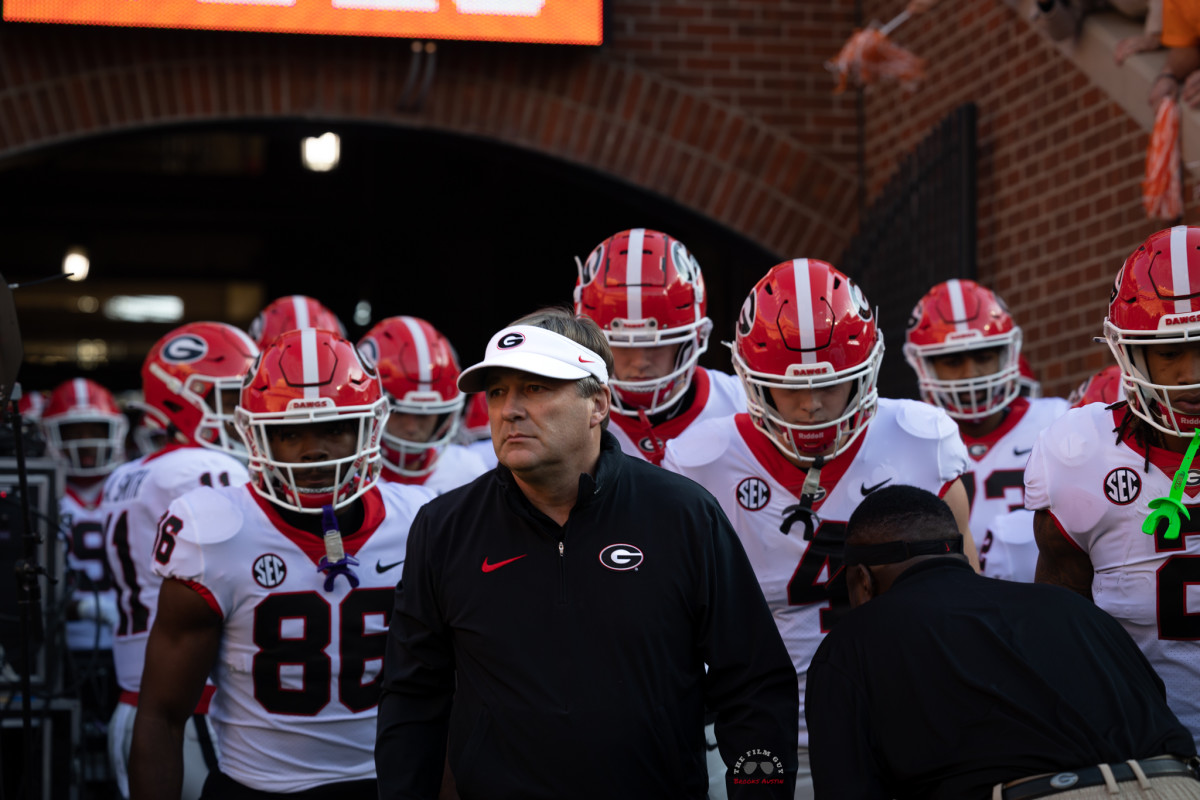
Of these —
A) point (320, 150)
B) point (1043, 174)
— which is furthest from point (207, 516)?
point (320, 150)

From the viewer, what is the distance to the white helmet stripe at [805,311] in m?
3.91

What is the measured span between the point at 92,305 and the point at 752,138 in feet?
28.8

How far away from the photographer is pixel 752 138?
950 cm

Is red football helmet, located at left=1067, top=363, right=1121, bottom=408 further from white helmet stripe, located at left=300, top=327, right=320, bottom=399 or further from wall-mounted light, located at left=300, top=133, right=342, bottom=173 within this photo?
wall-mounted light, located at left=300, top=133, right=342, bottom=173

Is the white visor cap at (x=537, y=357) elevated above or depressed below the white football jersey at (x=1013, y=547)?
above

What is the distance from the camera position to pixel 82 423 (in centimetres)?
926

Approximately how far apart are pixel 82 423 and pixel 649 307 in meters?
5.70

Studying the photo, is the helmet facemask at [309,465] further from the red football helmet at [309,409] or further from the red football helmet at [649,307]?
the red football helmet at [649,307]

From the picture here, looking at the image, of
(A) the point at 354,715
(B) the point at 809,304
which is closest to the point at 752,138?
(B) the point at 809,304

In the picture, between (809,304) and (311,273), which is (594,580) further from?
(311,273)

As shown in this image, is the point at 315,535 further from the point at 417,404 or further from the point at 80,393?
the point at 80,393

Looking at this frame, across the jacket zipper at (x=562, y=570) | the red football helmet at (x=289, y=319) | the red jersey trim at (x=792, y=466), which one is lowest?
the jacket zipper at (x=562, y=570)

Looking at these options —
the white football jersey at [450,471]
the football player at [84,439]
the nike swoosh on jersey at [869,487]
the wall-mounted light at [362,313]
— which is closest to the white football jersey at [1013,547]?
the nike swoosh on jersey at [869,487]

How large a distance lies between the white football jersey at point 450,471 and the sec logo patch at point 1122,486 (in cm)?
300
